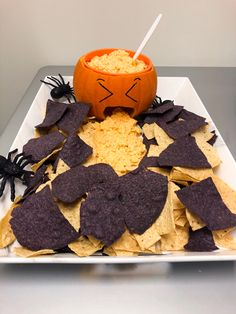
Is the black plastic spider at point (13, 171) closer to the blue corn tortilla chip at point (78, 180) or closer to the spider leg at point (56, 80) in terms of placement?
the blue corn tortilla chip at point (78, 180)

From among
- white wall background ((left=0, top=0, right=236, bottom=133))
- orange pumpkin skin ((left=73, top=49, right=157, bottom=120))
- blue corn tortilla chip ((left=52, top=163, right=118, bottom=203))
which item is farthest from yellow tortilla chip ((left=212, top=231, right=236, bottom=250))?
white wall background ((left=0, top=0, right=236, bottom=133))

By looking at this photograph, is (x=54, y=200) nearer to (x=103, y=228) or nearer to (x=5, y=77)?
(x=103, y=228)

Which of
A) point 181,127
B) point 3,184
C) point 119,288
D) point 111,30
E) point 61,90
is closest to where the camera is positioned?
point 119,288

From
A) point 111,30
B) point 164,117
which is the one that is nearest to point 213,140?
point 164,117

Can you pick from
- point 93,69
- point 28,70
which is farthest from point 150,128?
point 28,70

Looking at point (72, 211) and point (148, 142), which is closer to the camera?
point (72, 211)

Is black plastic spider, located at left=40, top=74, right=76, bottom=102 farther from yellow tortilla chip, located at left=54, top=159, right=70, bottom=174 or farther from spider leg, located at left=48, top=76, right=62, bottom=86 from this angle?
yellow tortilla chip, located at left=54, top=159, right=70, bottom=174

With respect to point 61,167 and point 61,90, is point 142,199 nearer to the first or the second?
point 61,167

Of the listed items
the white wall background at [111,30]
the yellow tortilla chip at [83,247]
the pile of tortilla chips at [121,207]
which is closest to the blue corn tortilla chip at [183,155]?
the pile of tortilla chips at [121,207]
